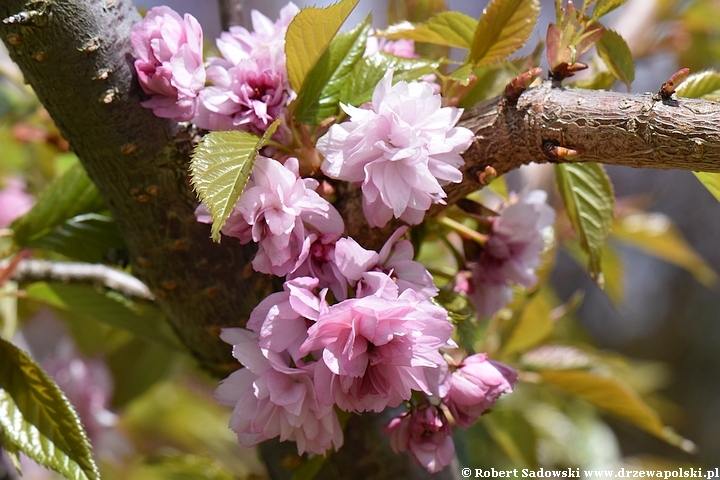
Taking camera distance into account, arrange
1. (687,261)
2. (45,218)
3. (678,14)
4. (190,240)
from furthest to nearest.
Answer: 1. (678,14)
2. (687,261)
3. (45,218)
4. (190,240)

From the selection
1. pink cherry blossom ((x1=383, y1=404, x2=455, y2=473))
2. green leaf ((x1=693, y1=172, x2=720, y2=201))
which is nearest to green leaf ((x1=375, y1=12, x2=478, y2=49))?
green leaf ((x1=693, y1=172, x2=720, y2=201))

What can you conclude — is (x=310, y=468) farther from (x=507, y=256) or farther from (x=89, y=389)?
(x=89, y=389)

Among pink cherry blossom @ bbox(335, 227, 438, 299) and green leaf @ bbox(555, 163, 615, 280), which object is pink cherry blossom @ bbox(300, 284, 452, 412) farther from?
green leaf @ bbox(555, 163, 615, 280)

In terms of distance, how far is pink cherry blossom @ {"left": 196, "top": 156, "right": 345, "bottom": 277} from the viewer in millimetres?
438

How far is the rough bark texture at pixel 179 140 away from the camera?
1.43ft

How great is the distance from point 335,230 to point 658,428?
555 mm

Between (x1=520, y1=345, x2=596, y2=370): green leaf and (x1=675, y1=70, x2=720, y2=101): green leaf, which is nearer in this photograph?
(x1=675, y1=70, x2=720, y2=101): green leaf

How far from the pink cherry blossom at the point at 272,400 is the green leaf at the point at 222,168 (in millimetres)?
116

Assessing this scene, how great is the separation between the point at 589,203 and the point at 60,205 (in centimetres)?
57

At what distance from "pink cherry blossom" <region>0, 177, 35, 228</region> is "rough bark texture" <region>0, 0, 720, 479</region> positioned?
19.7 inches

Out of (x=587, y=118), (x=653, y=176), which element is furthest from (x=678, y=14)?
(x=653, y=176)

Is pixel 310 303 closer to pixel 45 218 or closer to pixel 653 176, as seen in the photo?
pixel 45 218

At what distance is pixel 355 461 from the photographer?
2.10 ft

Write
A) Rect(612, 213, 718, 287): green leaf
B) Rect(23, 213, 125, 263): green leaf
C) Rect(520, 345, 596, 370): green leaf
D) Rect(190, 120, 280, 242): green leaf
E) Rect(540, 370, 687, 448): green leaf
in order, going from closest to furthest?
1. Rect(190, 120, 280, 242): green leaf
2. Rect(23, 213, 125, 263): green leaf
3. Rect(540, 370, 687, 448): green leaf
4. Rect(520, 345, 596, 370): green leaf
5. Rect(612, 213, 718, 287): green leaf
